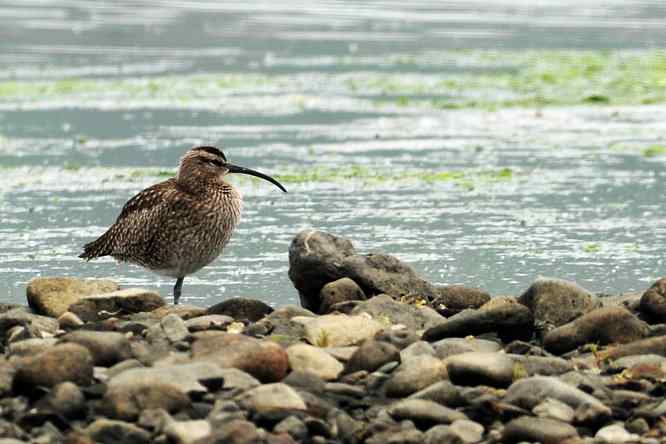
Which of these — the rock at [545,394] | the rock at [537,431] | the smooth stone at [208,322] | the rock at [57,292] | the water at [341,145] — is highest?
the rock at [545,394]

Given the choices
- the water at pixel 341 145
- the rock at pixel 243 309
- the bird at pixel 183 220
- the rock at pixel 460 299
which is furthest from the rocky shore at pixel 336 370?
the water at pixel 341 145

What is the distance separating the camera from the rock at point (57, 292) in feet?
34.0

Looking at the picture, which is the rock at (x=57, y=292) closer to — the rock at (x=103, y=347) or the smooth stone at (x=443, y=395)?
the rock at (x=103, y=347)

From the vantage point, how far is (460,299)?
10570 millimetres

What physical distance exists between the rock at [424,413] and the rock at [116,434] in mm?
1181

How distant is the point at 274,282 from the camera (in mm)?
12141

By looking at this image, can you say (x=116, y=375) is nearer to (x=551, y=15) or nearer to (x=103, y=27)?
(x=103, y=27)

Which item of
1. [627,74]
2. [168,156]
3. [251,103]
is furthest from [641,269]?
[627,74]

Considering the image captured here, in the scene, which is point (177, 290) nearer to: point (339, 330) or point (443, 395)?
point (339, 330)

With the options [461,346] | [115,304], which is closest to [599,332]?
[461,346]

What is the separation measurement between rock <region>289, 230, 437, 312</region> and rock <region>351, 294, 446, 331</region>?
0.57 meters

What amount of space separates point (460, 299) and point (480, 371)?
257 cm

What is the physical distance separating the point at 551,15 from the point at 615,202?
987 inches

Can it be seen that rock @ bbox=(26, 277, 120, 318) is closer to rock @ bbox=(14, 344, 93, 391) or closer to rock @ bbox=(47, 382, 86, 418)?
rock @ bbox=(14, 344, 93, 391)
